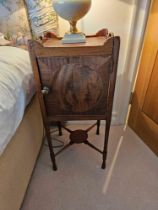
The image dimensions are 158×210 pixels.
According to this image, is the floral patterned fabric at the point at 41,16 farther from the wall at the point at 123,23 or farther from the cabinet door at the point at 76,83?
the cabinet door at the point at 76,83

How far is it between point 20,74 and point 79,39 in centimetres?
40

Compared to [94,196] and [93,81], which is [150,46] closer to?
A: [93,81]

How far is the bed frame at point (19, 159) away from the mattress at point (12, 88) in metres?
0.13

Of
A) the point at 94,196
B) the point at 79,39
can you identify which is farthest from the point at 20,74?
the point at 94,196

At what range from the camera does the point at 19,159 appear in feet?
3.26

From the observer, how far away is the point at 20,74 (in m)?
0.97

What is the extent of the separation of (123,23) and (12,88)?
37.4 inches

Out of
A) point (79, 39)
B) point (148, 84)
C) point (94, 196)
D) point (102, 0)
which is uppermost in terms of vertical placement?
point (102, 0)

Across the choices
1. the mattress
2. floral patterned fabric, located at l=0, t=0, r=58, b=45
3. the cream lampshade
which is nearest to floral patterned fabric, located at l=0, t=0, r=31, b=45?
floral patterned fabric, located at l=0, t=0, r=58, b=45

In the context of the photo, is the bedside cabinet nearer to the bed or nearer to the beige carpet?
the bed

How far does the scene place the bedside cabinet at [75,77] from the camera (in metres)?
0.80

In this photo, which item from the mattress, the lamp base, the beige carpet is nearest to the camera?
the mattress

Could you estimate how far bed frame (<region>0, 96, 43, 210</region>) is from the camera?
2.74 feet

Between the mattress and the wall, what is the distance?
486 millimetres
